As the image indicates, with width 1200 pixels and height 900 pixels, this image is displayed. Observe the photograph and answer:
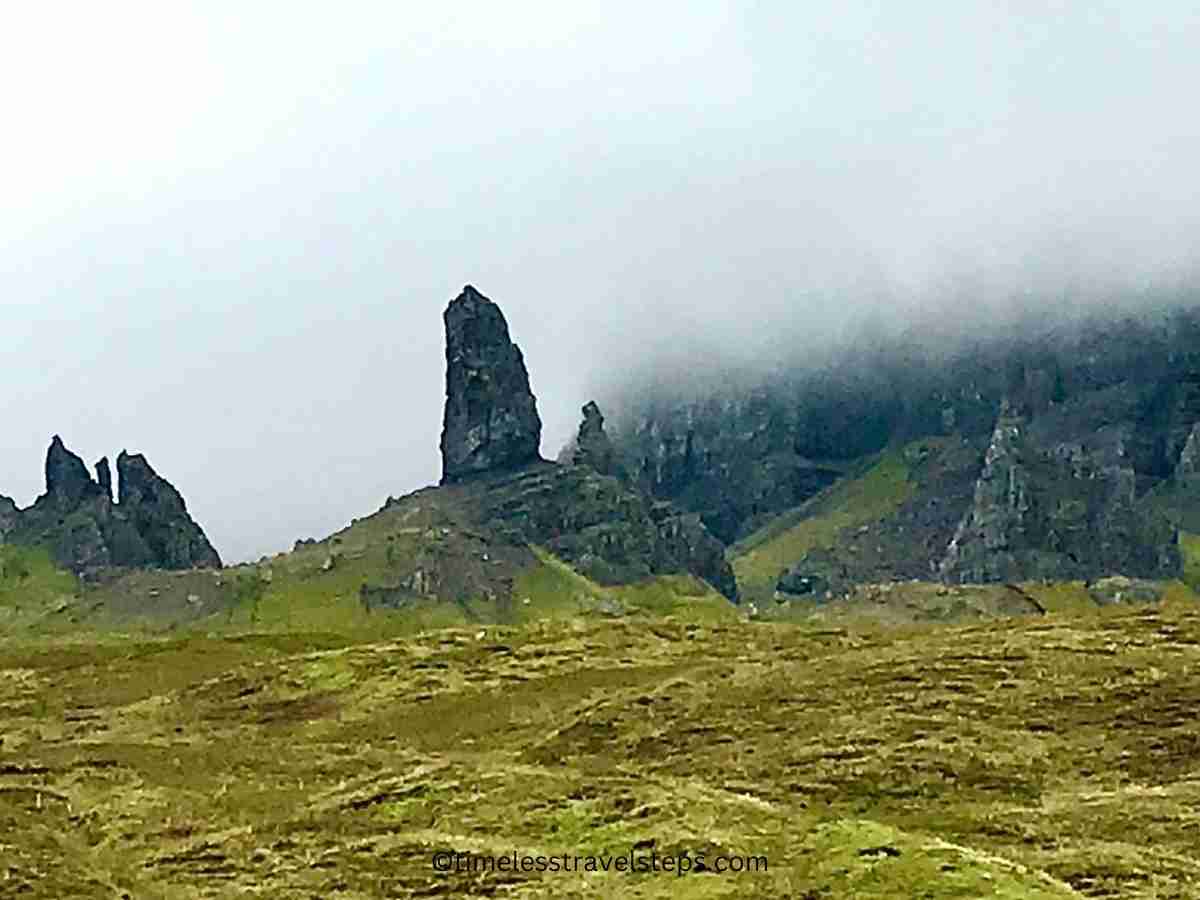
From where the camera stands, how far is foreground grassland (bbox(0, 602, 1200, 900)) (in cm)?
7544

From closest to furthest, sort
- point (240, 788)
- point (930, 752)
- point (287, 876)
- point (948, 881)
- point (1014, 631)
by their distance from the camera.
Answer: point (948, 881) < point (287, 876) < point (930, 752) < point (240, 788) < point (1014, 631)

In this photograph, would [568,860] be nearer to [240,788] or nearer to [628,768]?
[628,768]

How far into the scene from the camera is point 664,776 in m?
109

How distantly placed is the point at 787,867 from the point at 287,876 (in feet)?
94.4

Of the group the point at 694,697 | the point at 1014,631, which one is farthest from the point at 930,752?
the point at 1014,631

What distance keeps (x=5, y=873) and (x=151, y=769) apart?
48641 millimetres

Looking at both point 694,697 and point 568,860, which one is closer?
point 568,860

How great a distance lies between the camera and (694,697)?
14062 cm

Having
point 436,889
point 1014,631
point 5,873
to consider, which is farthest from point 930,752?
point 1014,631

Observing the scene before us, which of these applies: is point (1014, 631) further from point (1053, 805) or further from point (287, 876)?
point (287, 876)

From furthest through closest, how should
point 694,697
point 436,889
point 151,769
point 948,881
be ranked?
point 694,697 < point 151,769 < point 436,889 < point 948,881

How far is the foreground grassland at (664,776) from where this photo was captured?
75438 mm

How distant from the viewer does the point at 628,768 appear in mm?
115312

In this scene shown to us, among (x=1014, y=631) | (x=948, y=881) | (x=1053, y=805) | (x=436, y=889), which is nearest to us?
Result: (x=948, y=881)
